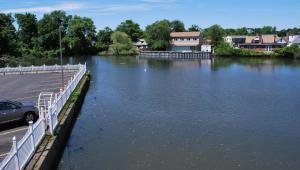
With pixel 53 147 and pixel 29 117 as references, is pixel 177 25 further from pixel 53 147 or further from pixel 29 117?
pixel 53 147

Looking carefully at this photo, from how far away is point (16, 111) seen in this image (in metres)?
18.3

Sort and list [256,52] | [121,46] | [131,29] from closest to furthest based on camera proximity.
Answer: [256,52], [121,46], [131,29]

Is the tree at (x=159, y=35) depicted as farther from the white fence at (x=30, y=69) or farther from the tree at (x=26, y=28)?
the white fence at (x=30, y=69)

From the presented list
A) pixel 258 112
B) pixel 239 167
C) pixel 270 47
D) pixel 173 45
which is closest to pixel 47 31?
pixel 173 45

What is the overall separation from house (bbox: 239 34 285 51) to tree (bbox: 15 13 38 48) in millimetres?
75000

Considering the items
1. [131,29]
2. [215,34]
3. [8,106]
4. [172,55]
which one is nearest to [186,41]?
[172,55]

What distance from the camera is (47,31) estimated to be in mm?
124438

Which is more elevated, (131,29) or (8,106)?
(131,29)

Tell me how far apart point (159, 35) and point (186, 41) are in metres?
9.58

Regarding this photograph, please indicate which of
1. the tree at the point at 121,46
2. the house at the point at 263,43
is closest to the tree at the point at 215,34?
the house at the point at 263,43

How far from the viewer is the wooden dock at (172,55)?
111062mm

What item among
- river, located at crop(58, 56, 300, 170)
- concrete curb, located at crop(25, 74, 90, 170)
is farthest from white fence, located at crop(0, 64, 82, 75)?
concrete curb, located at crop(25, 74, 90, 170)

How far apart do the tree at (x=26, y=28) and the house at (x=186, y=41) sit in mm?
49109

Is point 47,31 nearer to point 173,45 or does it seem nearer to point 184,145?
point 173,45
